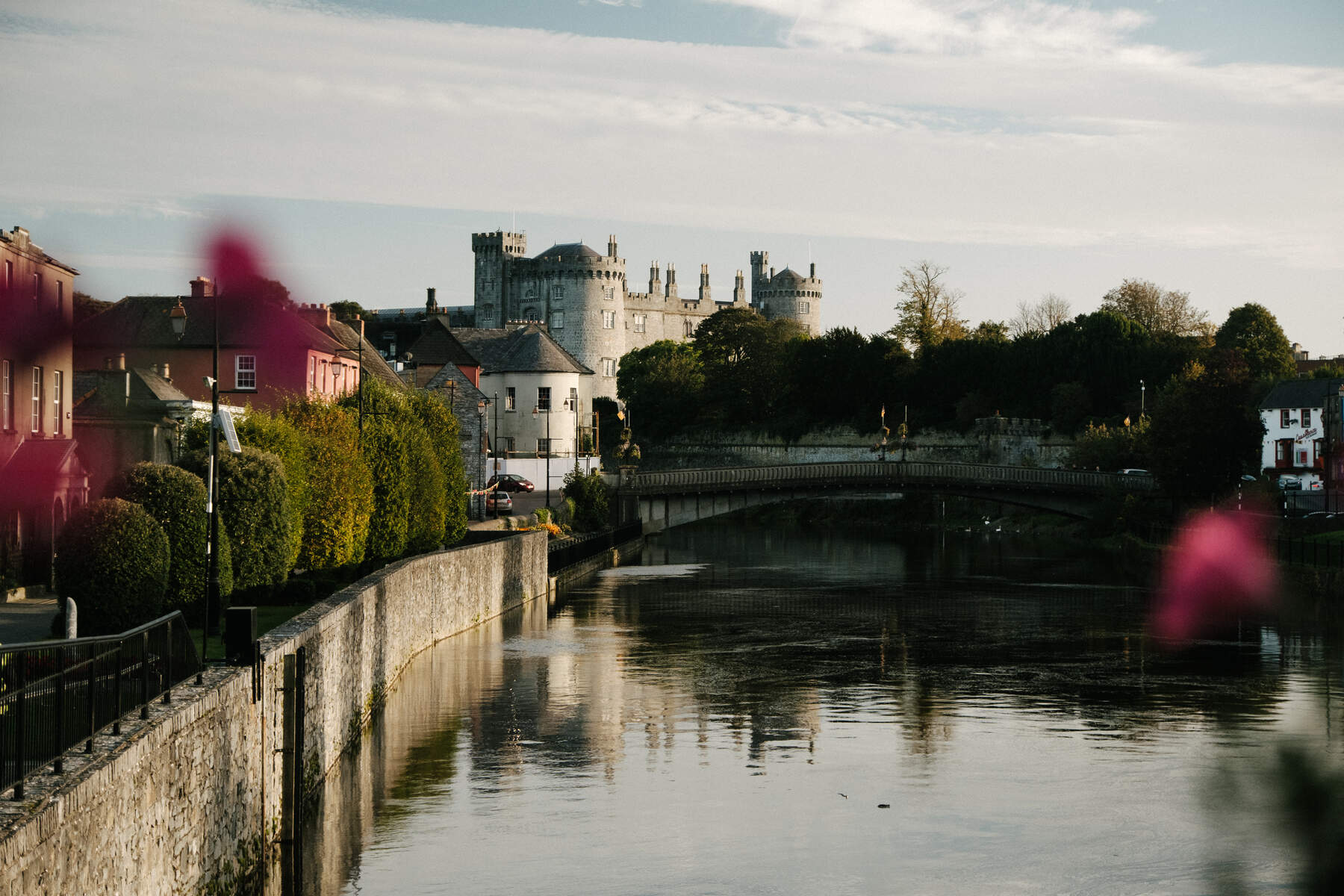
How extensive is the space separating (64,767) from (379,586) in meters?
15.4

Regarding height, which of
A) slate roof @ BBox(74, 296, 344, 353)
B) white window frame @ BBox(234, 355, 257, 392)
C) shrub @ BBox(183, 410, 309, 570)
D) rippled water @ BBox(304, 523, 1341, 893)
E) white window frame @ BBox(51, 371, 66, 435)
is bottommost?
rippled water @ BBox(304, 523, 1341, 893)

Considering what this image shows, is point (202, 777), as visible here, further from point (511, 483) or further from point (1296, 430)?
point (1296, 430)

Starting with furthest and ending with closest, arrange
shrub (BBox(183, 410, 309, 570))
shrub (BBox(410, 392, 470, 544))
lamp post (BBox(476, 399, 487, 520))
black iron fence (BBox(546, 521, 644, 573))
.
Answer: lamp post (BBox(476, 399, 487, 520))
black iron fence (BBox(546, 521, 644, 573))
shrub (BBox(410, 392, 470, 544))
shrub (BBox(183, 410, 309, 570))

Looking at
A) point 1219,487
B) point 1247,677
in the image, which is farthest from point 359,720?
point 1219,487

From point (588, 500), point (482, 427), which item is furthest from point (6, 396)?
point (482, 427)

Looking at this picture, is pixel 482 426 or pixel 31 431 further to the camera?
pixel 482 426

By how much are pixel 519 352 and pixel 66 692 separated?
78.6 metres

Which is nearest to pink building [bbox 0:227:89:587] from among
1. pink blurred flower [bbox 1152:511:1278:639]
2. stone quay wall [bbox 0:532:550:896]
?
stone quay wall [bbox 0:532:550:896]

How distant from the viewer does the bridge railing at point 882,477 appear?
73.6 m

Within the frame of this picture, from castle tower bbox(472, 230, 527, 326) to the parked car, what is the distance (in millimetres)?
71776

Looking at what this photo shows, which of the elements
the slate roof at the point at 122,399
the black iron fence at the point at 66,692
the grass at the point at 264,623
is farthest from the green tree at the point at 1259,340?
the black iron fence at the point at 66,692

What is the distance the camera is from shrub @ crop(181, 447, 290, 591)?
30078mm

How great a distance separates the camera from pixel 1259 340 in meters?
105

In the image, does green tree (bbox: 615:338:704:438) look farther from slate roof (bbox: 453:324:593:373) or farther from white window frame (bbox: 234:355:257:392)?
white window frame (bbox: 234:355:257:392)
